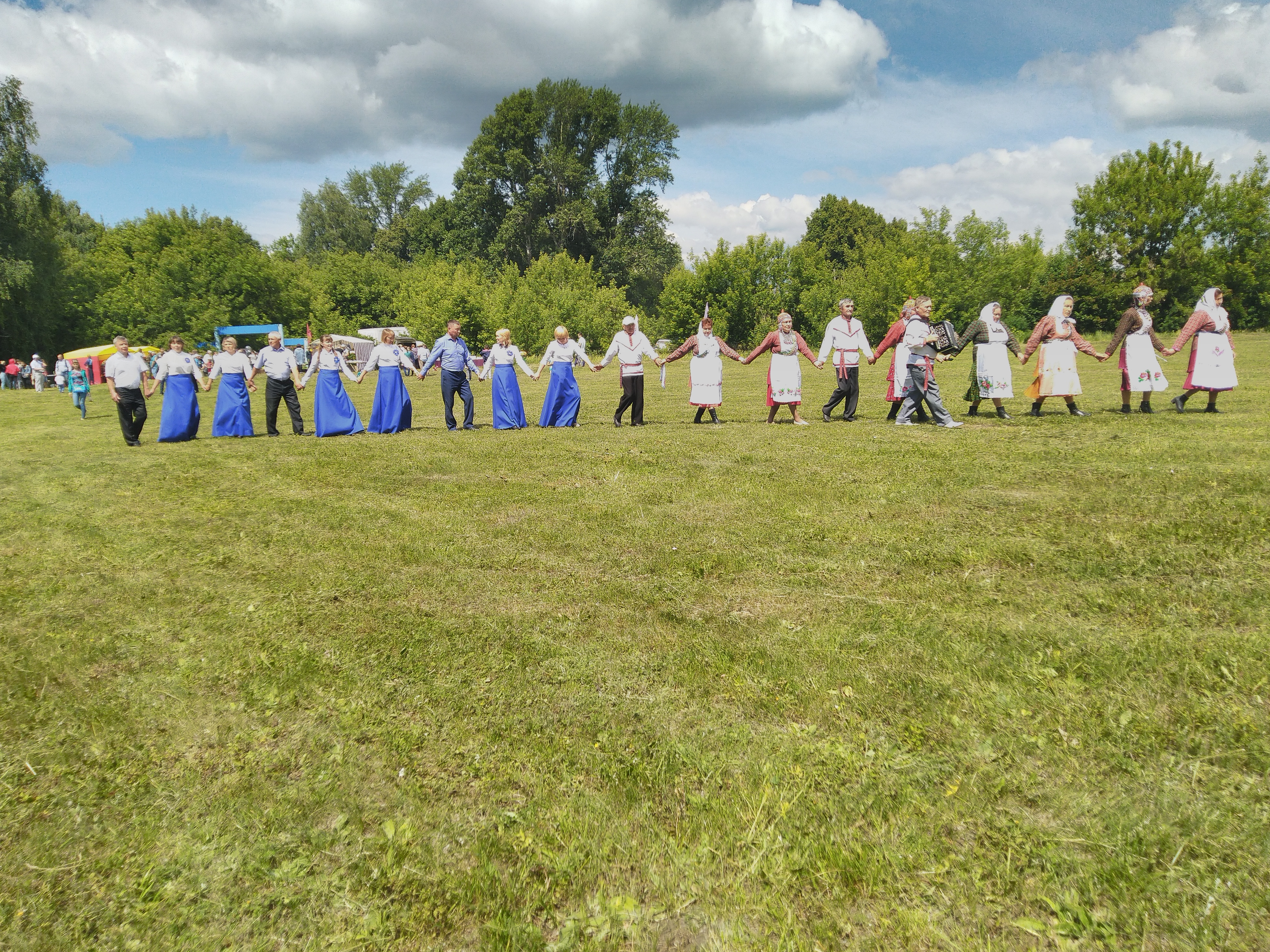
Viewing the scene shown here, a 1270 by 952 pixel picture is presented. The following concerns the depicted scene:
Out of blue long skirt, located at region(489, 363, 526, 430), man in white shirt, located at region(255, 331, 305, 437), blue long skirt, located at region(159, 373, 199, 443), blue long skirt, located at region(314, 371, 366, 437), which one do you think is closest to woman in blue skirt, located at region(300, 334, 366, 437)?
blue long skirt, located at region(314, 371, 366, 437)

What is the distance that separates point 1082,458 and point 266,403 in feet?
49.1

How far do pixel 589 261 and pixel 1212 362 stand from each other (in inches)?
2491

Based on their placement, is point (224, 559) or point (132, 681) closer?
point (132, 681)

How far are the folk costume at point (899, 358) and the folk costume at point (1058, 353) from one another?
203 centimetres

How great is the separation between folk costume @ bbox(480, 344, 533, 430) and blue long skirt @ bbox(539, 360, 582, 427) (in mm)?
506

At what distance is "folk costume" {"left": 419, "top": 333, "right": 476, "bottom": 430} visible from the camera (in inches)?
641

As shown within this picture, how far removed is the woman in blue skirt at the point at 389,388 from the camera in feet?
53.3

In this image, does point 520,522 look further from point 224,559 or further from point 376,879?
point 376,879

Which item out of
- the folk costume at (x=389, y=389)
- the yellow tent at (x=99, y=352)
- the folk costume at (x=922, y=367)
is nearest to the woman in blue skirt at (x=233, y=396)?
the folk costume at (x=389, y=389)

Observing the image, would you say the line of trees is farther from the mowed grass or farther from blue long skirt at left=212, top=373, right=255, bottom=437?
the mowed grass

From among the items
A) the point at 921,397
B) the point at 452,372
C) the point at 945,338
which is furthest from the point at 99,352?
the point at 945,338

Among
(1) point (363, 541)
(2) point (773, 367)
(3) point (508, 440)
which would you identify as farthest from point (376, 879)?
(2) point (773, 367)

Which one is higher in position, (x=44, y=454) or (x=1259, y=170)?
(x=1259, y=170)

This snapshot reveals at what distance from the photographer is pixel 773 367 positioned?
15.4m
